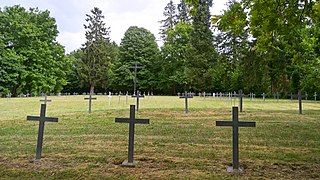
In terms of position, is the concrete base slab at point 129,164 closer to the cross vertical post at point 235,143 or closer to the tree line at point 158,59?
the cross vertical post at point 235,143

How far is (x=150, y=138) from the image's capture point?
766cm

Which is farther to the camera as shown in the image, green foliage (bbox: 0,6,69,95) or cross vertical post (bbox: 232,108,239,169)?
green foliage (bbox: 0,6,69,95)

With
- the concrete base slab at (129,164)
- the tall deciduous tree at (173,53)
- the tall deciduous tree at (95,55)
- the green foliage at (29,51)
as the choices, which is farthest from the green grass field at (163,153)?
the tall deciduous tree at (173,53)

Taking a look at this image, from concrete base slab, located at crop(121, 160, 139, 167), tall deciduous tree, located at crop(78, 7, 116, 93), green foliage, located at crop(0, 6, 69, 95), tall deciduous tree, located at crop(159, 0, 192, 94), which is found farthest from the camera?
tall deciduous tree, located at crop(159, 0, 192, 94)

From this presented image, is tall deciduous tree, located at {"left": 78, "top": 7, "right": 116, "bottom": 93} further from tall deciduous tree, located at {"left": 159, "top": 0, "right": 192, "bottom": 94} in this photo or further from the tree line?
tall deciduous tree, located at {"left": 159, "top": 0, "right": 192, "bottom": 94}

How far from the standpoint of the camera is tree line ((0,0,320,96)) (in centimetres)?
3456

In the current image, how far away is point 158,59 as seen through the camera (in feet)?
172

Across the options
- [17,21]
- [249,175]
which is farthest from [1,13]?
[249,175]

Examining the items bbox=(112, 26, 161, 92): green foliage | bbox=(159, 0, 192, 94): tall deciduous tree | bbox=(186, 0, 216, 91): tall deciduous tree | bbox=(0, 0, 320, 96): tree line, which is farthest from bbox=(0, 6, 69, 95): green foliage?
bbox=(186, 0, 216, 91): tall deciduous tree

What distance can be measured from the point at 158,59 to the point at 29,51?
74.7ft

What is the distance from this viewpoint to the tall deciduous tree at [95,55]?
4881 centimetres

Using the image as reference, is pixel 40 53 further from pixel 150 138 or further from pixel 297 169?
pixel 297 169

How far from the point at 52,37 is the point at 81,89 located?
1845 centimetres

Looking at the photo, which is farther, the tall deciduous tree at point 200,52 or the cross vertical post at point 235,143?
the tall deciduous tree at point 200,52
